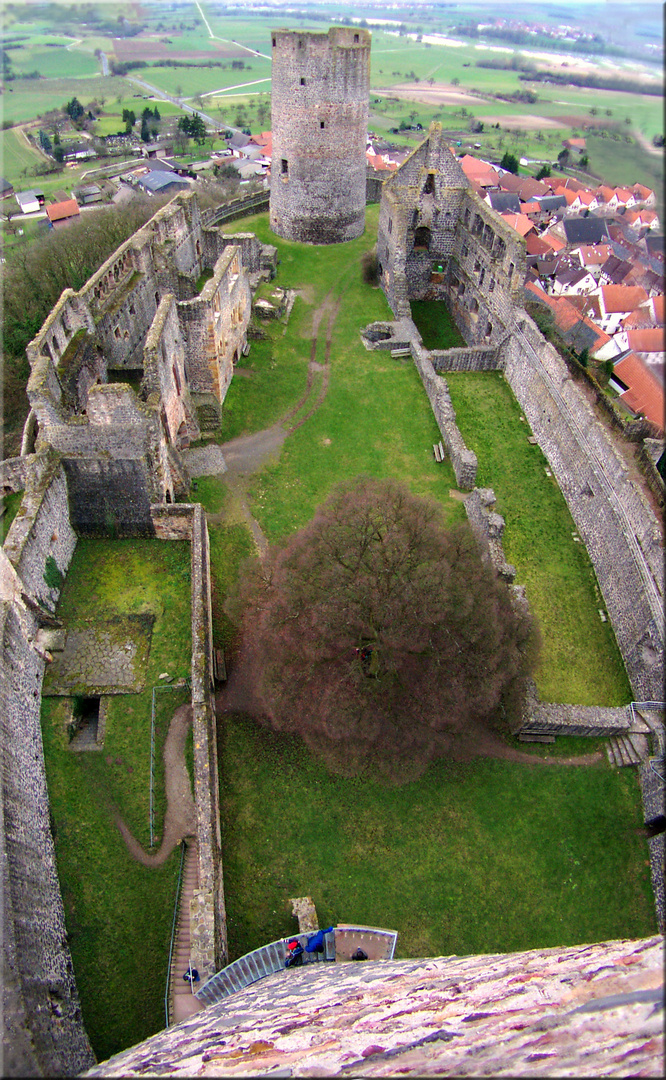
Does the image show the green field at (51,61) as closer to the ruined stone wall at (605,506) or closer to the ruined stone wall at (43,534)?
the ruined stone wall at (43,534)

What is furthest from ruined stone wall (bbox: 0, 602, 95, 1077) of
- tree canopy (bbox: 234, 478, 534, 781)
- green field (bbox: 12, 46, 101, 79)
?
green field (bbox: 12, 46, 101, 79)

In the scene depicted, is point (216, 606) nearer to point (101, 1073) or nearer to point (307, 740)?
point (307, 740)

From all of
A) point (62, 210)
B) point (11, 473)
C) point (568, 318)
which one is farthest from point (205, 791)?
point (62, 210)

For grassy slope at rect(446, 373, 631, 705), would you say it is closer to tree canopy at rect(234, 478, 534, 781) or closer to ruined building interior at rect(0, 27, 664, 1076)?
ruined building interior at rect(0, 27, 664, 1076)

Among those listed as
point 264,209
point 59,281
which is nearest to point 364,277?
point 264,209

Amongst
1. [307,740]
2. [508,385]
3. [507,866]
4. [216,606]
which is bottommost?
[507,866]

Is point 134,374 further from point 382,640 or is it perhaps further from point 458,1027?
point 458,1027
